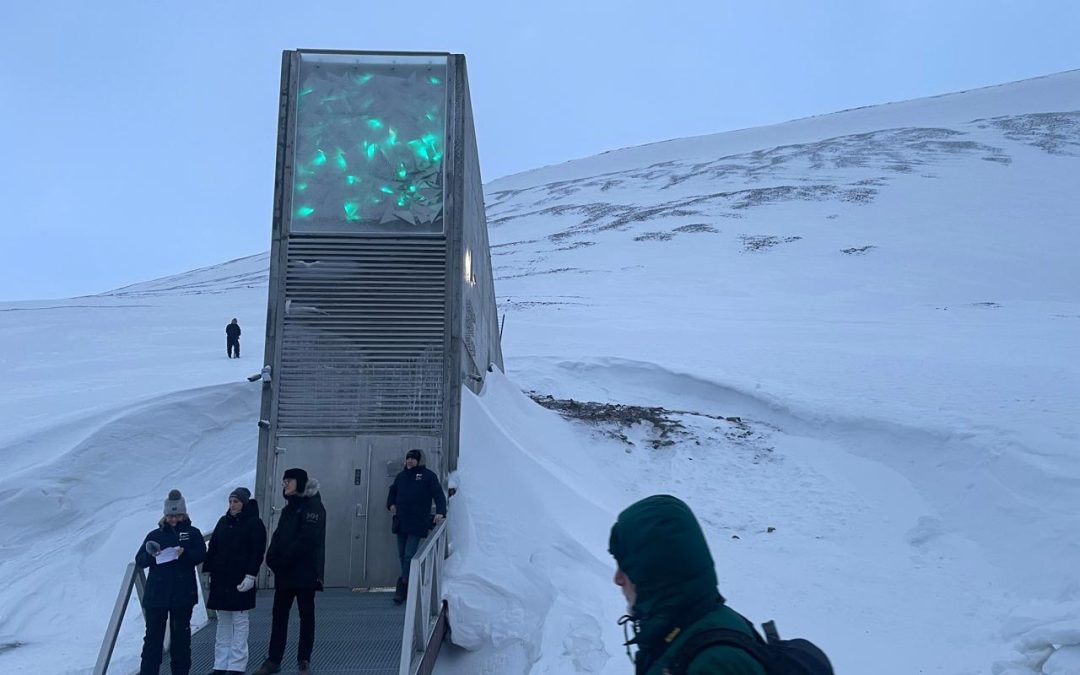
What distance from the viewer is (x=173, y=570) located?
6121 millimetres

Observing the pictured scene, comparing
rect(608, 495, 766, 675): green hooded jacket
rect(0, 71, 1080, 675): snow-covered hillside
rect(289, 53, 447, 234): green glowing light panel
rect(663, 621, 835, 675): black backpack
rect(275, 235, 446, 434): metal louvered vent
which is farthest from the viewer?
rect(289, 53, 447, 234): green glowing light panel

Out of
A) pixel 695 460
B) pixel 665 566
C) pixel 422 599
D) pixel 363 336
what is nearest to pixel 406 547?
pixel 422 599

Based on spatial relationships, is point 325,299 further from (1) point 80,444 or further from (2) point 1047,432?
(2) point 1047,432

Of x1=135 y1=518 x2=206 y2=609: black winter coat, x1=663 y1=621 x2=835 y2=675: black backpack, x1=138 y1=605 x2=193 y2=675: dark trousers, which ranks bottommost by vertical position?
x1=138 y1=605 x2=193 y2=675: dark trousers

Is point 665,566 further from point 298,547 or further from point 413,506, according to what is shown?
point 413,506

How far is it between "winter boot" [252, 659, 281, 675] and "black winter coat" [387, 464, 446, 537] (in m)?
1.93

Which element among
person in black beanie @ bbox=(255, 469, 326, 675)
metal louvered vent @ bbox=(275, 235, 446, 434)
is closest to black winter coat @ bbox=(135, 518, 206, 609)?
person in black beanie @ bbox=(255, 469, 326, 675)

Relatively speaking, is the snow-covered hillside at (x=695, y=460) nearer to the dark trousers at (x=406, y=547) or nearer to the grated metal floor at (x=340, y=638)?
the dark trousers at (x=406, y=547)

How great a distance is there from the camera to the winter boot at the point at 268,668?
6129 mm

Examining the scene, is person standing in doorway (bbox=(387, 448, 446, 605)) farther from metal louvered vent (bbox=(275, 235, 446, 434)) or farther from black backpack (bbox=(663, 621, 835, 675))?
black backpack (bbox=(663, 621, 835, 675))

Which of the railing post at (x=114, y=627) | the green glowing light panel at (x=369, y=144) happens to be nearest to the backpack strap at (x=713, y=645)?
the railing post at (x=114, y=627)

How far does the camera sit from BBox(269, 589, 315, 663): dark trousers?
6.17 meters

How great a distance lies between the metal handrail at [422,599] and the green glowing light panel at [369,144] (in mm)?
3952

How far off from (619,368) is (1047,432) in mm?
9105
